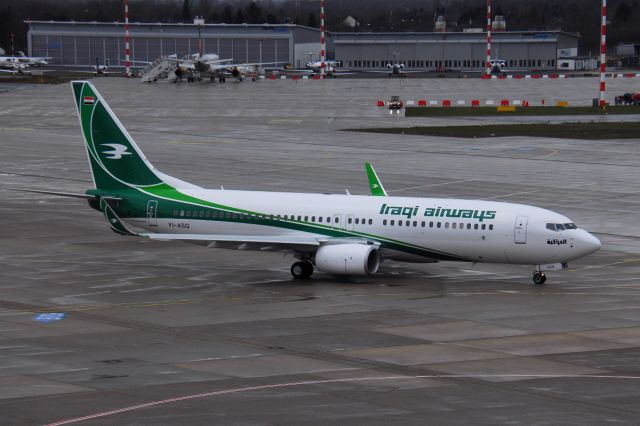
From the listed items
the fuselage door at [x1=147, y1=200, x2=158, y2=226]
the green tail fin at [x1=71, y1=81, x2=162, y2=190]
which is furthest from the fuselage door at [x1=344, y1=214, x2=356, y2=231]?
the green tail fin at [x1=71, y1=81, x2=162, y2=190]

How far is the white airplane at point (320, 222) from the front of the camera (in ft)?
154

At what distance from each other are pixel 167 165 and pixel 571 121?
56.1 m

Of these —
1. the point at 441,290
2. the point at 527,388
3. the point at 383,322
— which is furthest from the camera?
the point at 441,290

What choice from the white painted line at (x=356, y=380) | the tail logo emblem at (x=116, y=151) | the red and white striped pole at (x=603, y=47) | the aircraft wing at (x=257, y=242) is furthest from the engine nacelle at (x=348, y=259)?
the red and white striped pole at (x=603, y=47)

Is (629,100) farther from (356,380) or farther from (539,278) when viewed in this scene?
(356,380)

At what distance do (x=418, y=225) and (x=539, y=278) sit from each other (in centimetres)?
564

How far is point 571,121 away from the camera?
129625 mm

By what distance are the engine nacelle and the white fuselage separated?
106 cm

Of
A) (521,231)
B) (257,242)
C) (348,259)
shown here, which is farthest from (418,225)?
(257,242)

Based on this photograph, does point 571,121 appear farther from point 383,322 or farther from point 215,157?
point 383,322

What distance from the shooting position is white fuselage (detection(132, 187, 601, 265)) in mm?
46844

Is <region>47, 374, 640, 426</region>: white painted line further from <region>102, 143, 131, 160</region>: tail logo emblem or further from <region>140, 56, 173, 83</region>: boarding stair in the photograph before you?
<region>140, 56, 173, 83</region>: boarding stair

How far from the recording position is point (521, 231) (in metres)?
46.8

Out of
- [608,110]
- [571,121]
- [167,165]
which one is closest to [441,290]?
[167,165]
